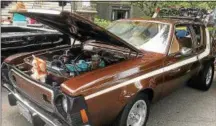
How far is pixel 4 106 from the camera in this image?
4742mm

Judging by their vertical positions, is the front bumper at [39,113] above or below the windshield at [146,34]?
below

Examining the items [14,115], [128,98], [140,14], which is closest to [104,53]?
[128,98]

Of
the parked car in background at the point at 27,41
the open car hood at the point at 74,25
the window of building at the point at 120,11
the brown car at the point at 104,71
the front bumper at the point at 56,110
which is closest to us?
the front bumper at the point at 56,110

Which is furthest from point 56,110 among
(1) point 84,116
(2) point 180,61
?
(2) point 180,61

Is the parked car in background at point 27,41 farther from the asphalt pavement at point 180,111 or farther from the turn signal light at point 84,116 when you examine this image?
the turn signal light at point 84,116

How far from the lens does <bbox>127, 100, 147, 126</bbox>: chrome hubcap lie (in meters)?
3.67

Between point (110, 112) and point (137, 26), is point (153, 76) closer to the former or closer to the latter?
point (110, 112)

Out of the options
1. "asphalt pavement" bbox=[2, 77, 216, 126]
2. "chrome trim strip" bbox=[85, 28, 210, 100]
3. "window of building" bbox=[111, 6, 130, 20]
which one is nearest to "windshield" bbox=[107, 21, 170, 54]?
"chrome trim strip" bbox=[85, 28, 210, 100]

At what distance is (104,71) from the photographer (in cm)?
342

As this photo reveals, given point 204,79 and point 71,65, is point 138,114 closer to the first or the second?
point 71,65

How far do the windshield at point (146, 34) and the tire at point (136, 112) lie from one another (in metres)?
0.84

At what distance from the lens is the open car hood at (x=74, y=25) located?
10.7 feet

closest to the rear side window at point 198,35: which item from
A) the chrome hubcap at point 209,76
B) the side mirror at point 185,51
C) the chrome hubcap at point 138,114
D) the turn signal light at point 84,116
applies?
the side mirror at point 185,51

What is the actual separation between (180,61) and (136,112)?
1268 millimetres
